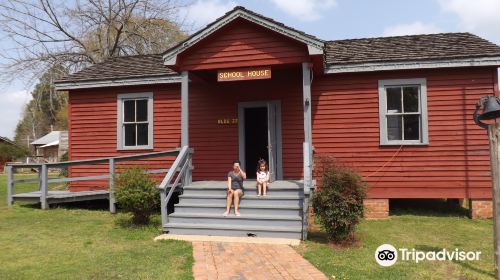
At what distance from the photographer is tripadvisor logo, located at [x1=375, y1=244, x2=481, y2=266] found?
6.29 metres

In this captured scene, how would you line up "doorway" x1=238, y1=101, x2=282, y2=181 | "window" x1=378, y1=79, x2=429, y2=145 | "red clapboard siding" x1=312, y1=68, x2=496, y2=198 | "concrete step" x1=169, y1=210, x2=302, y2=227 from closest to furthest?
"concrete step" x1=169, y1=210, x2=302, y2=227
"red clapboard siding" x1=312, y1=68, x2=496, y2=198
"window" x1=378, y1=79, x2=429, y2=145
"doorway" x1=238, y1=101, x2=282, y2=181

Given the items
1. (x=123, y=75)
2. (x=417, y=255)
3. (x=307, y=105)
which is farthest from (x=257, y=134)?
(x=417, y=255)

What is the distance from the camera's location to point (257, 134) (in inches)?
469

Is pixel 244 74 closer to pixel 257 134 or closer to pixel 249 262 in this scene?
pixel 257 134

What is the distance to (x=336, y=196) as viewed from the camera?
6980mm

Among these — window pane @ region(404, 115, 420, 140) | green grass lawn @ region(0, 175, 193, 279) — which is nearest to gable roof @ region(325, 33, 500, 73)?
window pane @ region(404, 115, 420, 140)

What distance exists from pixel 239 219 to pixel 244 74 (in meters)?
3.41

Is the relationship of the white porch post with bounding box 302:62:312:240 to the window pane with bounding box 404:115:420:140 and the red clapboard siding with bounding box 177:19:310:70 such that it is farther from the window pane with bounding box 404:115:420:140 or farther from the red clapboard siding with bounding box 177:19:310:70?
the window pane with bounding box 404:115:420:140

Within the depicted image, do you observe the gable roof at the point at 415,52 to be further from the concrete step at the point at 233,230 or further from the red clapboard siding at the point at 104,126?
the red clapboard siding at the point at 104,126

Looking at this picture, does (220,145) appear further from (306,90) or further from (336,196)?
(336,196)

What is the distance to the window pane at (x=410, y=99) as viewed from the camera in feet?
34.1

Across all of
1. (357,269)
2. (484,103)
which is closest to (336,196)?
(357,269)

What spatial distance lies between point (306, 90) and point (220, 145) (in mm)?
3762

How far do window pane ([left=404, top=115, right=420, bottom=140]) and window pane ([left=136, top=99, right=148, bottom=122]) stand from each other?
24.8 ft
